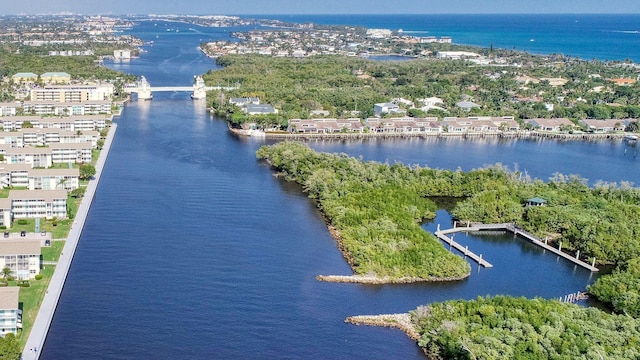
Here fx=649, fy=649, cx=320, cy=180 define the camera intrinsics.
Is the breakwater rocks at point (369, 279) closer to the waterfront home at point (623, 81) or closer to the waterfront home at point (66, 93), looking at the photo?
the waterfront home at point (66, 93)

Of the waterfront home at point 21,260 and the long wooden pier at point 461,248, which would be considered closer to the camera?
the waterfront home at point 21,260

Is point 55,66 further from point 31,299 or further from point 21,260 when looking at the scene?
point 31,299

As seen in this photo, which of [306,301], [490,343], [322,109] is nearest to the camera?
[490,343]

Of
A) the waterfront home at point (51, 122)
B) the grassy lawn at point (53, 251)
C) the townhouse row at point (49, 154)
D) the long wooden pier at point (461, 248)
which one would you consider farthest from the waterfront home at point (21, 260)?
the waterfront home at point (51, 122)

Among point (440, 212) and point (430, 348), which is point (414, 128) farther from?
point (430, 348)

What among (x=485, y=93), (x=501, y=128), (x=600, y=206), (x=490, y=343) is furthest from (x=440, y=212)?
(x=485, y=93)
